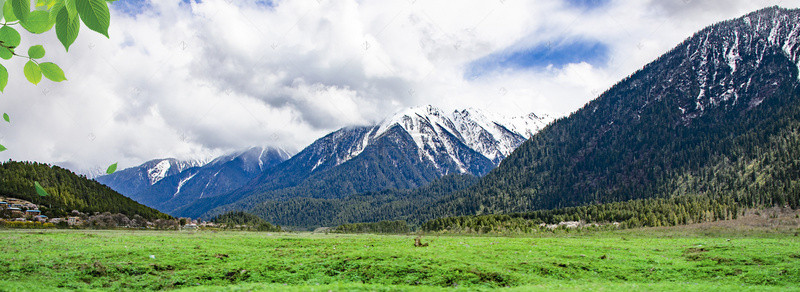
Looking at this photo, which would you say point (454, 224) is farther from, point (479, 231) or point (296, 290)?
point (296, 290)

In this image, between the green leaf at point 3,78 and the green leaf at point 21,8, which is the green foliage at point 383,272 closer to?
the green leaf at point 3,78

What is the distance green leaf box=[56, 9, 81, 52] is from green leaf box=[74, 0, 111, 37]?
0.23 metres

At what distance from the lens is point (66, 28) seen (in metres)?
2.19

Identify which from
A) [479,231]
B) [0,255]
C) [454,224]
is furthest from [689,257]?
[454,224]

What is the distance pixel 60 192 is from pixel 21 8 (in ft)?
614

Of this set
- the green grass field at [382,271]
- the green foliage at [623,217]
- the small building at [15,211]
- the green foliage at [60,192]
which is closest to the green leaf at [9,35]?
the green grass field at [382,271]

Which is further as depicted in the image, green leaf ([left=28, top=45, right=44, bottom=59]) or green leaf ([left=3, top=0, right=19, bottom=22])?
green leaf ([left=28, top=45, right=44, bottom=59])

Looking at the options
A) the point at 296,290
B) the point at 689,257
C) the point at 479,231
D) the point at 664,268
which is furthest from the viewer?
the point at 479,231

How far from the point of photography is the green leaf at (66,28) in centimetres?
213

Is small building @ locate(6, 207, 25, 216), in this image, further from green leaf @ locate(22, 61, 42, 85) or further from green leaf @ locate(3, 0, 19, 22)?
green leaf @ locate(3, 0, 19, 22)

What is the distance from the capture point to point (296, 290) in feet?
51.4

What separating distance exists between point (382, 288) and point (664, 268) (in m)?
19.2

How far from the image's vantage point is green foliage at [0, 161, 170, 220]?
428 feet

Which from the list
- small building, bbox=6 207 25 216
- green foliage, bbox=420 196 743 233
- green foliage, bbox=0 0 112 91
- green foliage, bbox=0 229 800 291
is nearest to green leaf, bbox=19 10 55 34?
green foliage, bbox=0 0 112 91
